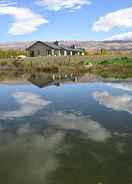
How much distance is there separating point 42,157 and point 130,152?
10.4 feet

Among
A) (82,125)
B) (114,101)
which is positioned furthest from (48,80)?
(82,125)

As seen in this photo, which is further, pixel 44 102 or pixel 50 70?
pixel 50 70

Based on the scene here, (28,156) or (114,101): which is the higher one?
(28,156)

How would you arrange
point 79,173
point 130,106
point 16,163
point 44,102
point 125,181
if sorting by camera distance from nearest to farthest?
point 125,181 < point 79,173 < point 16,163 < point 130,106 < point 44,102

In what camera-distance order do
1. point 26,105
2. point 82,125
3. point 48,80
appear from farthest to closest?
point 48,80 < point 26,105 < point 82,125

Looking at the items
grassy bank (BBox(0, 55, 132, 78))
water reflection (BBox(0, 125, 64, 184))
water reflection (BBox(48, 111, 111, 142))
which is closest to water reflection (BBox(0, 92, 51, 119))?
water reflection (BBox(48, 111, 111, 142))

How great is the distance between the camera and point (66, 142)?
558 inches

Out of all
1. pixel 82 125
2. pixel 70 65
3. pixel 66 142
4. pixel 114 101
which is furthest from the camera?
pixel 70 65

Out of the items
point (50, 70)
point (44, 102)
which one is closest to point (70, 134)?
point (44, 102)

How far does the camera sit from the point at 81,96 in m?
27.1

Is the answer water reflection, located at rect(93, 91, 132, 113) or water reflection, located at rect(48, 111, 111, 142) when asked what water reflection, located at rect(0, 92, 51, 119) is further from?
water reflection, located at rect(93, 91, 132, 113)

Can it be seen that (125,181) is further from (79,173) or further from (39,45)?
(39,45)

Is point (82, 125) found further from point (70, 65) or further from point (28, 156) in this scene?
point (70, 65)

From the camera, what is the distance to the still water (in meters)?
10.7
